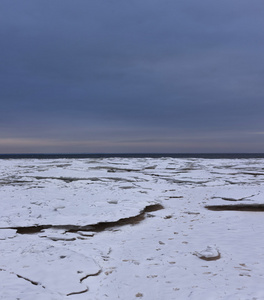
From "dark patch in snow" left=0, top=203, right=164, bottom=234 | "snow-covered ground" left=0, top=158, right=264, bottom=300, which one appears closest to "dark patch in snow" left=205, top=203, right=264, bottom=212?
"snow-covered ground" left=0, top=158, right=264, bottom=300

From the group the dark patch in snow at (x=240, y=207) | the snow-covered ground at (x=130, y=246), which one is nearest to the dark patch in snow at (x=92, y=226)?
the snow-covered ground at (x=130, y=246)

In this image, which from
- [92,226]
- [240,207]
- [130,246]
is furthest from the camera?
[240,207]

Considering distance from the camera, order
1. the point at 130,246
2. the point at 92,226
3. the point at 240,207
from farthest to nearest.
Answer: the point at 240,207 → the point at 92,226 → the point at 130,246

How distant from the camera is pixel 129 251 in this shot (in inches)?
259

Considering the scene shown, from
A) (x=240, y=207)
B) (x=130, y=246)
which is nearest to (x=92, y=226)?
(x=130, y=246)

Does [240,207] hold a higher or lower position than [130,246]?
higher

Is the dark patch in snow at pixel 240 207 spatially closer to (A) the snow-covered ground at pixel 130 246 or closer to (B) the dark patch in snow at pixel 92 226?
(A) the snow-covered ground at pixel 130 246

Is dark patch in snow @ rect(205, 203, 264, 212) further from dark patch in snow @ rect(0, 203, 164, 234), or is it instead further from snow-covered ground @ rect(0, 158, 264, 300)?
dark patch in snow @ rect(0, 203, 164, 234)

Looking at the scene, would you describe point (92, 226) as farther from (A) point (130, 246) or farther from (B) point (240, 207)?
(B) point (240, 207)

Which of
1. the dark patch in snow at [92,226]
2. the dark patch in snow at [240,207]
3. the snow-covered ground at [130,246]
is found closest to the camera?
the snow-covered ground at [130,246]

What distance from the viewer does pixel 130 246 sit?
6.94m

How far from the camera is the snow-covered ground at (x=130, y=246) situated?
458cm

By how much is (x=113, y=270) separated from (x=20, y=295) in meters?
1.91

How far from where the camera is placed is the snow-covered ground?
15.0ft
